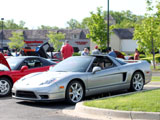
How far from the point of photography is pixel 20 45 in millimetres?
83000

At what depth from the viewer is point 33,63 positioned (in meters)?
12.2

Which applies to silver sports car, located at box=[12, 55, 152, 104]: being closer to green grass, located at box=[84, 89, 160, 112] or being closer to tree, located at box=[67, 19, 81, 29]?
green grass, located at box=[84, 89, 160, 112]

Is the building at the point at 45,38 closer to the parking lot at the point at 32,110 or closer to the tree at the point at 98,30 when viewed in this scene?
the tree at the point at 98,30

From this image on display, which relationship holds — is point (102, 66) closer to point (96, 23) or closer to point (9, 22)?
point (96, 23)

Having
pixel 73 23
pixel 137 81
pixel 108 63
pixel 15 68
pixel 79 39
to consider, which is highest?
pixel 73 23

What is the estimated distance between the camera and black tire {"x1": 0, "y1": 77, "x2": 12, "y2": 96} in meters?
10.5

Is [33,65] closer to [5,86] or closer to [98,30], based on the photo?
[5,86]

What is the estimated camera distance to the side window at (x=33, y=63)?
12041mm

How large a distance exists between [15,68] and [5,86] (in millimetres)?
1064

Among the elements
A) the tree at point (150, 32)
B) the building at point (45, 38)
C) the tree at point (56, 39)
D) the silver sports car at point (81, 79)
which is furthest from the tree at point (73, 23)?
the silver sports car at point (81, 79)

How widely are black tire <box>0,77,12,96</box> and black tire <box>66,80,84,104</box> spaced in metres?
2.82

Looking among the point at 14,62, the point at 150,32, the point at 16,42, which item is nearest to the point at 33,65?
the point at 14,62

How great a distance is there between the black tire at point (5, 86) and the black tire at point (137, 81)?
3901mm

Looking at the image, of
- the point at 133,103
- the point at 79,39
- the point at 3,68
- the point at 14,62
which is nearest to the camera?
the point at 133,103
